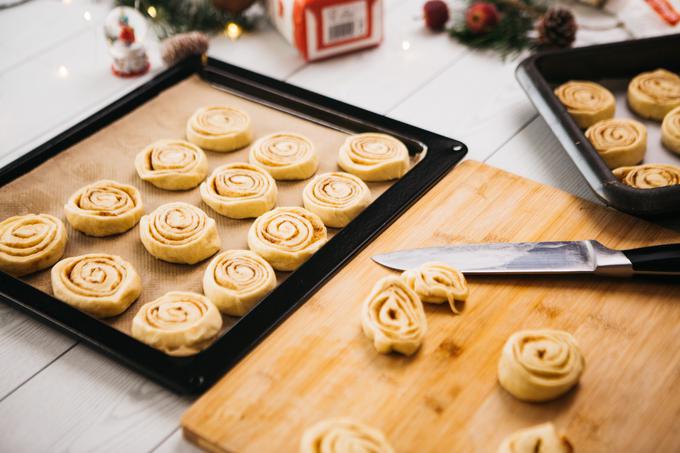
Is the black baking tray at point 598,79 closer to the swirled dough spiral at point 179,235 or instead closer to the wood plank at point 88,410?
the swirled dough spiral at point 179,235

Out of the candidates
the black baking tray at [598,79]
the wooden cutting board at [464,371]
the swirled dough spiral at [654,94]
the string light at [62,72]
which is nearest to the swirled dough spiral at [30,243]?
the wooden cutting board at [464,371]

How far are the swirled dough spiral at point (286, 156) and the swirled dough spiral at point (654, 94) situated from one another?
0.96 m

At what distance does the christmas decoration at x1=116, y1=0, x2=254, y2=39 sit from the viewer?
8.55 ft

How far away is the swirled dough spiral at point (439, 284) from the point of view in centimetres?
154

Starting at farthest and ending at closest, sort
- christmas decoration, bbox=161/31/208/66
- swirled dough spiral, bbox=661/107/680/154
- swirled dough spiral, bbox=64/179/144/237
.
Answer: christmas decoration, bbox=161/31/208/66, swirled dough spiral, bbox=661/107/680/154, swirled dough spiral, bbox=64/179/144/237

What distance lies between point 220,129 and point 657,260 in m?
1.16

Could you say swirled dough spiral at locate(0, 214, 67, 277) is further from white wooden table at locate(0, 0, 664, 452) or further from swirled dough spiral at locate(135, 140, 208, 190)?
swirled dough spiral at locate(135, 140, 208, 190)

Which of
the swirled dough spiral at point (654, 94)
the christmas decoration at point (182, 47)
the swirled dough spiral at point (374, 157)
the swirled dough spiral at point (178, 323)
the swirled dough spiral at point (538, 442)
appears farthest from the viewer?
the christmas decoration at point (182, 47)

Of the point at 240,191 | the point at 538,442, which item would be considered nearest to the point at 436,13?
the point at 240,191

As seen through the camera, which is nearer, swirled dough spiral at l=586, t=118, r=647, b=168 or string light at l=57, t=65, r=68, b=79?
swirled dough spiral at l=586, t=118, r=647, b=168

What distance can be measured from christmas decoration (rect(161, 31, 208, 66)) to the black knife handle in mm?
1448

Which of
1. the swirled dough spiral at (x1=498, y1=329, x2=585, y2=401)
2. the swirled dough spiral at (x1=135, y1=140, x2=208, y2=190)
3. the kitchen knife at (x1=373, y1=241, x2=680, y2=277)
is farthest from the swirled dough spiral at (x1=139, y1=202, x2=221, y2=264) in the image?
the swirled dough spiral at (x1=498, y1=329, x2=585, y2=401)

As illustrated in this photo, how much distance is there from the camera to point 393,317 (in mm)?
1499

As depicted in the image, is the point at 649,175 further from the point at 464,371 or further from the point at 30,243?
the point at 30,243
